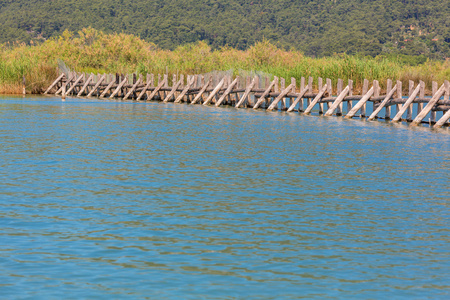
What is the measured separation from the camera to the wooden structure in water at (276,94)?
25875mm

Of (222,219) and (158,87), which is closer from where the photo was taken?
(222,219)

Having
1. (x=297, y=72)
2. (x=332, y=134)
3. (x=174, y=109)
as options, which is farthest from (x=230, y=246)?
(x=297, y=72)

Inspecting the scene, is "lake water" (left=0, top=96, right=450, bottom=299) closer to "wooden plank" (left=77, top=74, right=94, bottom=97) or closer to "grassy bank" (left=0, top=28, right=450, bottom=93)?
"grassy bank" (left=0, top=28, right=450, bottom=93)

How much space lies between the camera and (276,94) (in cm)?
3262

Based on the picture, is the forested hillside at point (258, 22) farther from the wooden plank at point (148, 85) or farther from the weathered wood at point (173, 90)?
the weathered wood at point (173, 90)

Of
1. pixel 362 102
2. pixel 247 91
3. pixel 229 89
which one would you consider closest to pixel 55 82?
pixel 229 89

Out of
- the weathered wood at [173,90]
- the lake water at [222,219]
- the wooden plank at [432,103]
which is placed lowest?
the lake water at [222,219]

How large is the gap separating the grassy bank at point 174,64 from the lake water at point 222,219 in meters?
21.6

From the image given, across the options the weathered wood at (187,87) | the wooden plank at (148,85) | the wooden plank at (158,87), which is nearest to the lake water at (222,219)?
the weathered wood at (187,87)

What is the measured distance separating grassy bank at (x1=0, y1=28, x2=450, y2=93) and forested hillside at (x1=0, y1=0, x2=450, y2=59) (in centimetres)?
3506

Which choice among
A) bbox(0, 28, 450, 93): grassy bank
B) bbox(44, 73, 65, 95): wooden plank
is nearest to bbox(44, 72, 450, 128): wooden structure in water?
bbox(44, 73, 65, 95): wooden plank

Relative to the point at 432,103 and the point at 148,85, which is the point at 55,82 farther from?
the point at 432,103

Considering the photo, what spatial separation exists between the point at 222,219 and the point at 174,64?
1490 inches

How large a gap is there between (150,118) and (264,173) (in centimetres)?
1411
